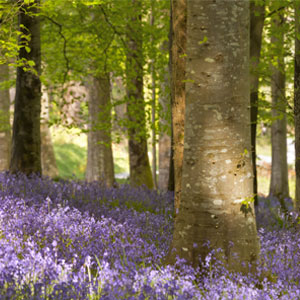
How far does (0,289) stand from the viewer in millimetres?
3051

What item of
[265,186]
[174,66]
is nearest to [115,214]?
[174,66]

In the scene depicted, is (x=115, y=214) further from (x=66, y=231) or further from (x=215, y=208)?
(x=215, y=208)

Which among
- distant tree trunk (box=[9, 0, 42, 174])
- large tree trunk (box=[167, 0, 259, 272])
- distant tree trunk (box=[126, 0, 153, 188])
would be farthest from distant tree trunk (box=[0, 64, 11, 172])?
large tree trunk (box=[167, 0, 259, 272])

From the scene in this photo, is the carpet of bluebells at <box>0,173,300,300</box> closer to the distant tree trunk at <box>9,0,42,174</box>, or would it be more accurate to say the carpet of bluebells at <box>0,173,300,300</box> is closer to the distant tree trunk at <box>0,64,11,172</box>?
the distant tree trunk at <box>9,0,42,174</box>

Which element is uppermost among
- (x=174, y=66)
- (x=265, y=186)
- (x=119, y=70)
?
(x=119, y=70)

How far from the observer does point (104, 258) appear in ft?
13.6

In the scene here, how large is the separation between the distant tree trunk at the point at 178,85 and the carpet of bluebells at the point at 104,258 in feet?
2.72

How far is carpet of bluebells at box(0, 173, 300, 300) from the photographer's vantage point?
3.16m

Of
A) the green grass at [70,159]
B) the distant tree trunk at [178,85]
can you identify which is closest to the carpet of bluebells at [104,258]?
the distant tree trunk at [178,85]

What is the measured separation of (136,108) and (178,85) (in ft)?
18.5

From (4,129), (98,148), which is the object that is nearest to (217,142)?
(98,148)

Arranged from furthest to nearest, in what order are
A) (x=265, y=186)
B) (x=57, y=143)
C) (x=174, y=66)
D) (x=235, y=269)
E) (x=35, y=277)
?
(x=57, y=143) → (x=265, y=186) → (x=174, y=66) → (x=235, y=269) → (x=35, y=277)

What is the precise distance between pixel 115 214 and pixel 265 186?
766 inches

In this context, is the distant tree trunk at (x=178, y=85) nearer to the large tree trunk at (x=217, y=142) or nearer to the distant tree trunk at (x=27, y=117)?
the large tree trunk at (x=217, y=142)
